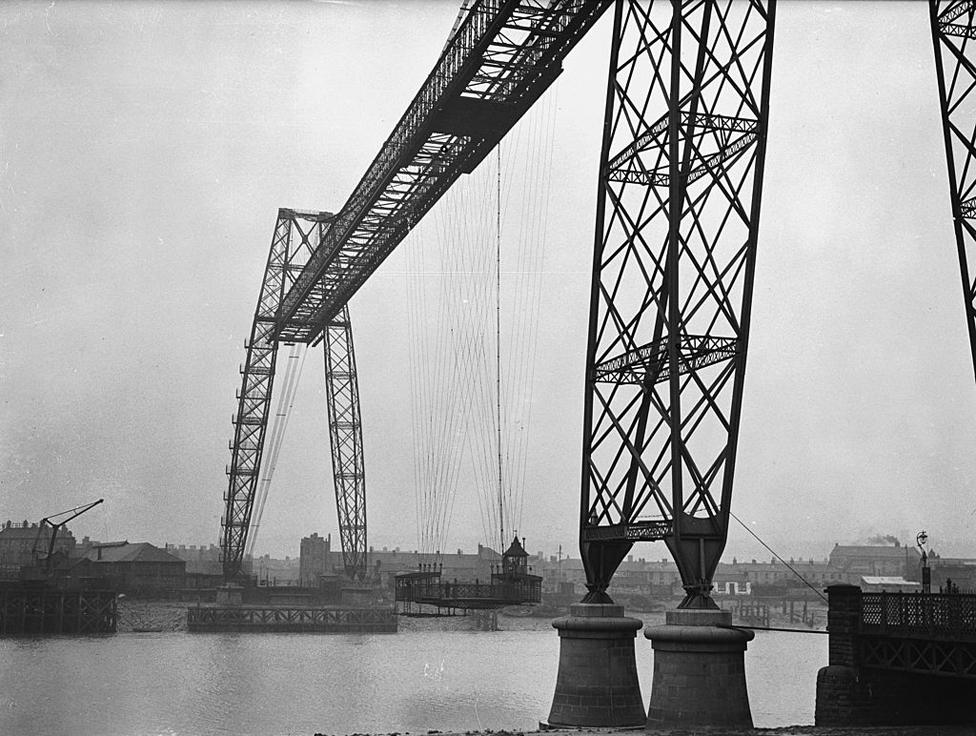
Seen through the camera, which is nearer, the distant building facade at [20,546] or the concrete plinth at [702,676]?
the concrete plinth at [702,676]

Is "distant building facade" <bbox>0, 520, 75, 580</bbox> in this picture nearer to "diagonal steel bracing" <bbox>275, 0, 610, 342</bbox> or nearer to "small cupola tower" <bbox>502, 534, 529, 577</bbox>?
"diagonal steel bracing" <bbox>275, 0, 610, 342</bbox>

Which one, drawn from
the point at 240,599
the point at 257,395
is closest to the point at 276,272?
the point at 257,395

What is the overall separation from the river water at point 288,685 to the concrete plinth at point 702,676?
699 cm

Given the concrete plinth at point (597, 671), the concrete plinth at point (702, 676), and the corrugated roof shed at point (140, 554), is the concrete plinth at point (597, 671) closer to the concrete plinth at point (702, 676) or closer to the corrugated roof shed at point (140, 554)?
the concrete plinth at point (702, 676)

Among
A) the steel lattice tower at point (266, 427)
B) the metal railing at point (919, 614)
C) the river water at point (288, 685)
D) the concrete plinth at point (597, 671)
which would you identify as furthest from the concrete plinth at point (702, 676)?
the steel lattice tower at point (266, 427)

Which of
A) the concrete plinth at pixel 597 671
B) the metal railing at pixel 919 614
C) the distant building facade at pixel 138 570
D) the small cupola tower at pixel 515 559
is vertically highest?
the small cupola tower at pixel 515 559

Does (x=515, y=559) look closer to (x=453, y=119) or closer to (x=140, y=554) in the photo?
(x=453, y=119)

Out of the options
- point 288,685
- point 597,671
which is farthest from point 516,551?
point 288,685

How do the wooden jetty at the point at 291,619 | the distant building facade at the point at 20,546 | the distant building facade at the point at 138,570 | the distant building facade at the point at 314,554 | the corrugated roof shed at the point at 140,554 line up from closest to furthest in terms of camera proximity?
the wooden jetty at the point at 291,619 < the distant building facade at the point at 138,570 < the distant building facade at the point at 20,546 < the corrugated roof shed at the point at 140,554 < the distant building facade at the point at 314,554

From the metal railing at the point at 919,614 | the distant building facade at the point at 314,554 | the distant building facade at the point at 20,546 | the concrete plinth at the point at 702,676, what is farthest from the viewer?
the distant building facade at the point at 314,554

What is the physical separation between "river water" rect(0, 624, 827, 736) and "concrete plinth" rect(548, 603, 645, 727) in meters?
4.03

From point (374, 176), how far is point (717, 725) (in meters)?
21.6

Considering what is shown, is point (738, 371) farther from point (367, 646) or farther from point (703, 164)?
point (367, 646)

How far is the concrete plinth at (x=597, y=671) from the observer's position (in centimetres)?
1920
